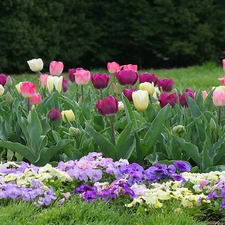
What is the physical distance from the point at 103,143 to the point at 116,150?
0.09 m

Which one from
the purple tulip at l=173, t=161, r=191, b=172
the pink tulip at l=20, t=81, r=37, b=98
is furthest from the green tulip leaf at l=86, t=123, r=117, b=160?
the pink tulip at l=20, t=81, r=37, b=98

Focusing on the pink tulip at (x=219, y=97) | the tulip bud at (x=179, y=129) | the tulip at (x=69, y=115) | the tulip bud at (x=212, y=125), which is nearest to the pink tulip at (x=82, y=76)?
the tulip at (x=69, y=115)

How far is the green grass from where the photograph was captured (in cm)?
260

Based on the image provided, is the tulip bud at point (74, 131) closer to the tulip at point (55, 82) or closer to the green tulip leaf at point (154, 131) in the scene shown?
the green tulip leaf at point (154, 131)

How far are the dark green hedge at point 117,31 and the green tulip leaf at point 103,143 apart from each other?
712 centimetres

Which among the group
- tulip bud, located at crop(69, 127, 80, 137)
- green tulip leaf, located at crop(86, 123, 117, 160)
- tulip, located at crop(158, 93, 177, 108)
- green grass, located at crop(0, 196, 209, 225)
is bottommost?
green grass, located at crop(0, 196, 209, 225)

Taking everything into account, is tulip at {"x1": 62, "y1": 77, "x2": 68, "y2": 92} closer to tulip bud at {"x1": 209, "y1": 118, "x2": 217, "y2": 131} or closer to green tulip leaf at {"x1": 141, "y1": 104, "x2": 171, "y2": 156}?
green tulip leaf at {"x1": 141, "y1": 104, "x2": 171, "y2": 156}

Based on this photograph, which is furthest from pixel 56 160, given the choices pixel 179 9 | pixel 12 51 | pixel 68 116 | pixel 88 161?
pixel 179 9

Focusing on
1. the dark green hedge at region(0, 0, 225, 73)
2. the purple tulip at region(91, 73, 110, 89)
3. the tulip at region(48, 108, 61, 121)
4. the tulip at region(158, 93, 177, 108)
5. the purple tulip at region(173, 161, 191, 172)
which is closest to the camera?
the purple tulip at region(173, 161, 191, 172)

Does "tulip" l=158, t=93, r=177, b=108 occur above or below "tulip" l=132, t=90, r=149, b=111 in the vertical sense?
below

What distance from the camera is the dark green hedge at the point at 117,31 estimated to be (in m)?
10.6

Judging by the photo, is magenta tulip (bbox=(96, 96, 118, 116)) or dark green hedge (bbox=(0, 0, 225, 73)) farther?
dark green hedge (bbox=(0, 0, 225, 73))

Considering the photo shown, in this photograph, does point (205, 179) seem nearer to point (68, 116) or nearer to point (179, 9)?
point (68, 116)

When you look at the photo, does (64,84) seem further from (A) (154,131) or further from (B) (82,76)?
(A) (154,131)
